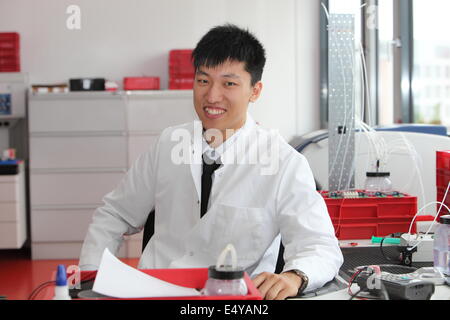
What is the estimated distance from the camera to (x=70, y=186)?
4734mm

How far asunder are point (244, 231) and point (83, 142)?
3272 millimetres

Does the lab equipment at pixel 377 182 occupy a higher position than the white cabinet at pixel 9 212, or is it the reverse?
the lab equipment at pixel 377 182

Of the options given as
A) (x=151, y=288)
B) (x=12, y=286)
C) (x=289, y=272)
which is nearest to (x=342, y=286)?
(x=289, y=272)

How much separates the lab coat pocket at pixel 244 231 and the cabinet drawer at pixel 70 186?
3.16m

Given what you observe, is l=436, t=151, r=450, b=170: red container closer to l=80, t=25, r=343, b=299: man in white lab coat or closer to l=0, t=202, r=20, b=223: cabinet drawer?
l=80, t=25, r=343, b=299: man in white lab coat

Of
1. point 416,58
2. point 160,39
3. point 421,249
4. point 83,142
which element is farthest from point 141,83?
point 421,249

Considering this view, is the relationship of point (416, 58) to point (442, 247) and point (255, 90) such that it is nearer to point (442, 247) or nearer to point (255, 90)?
point (255, 90)

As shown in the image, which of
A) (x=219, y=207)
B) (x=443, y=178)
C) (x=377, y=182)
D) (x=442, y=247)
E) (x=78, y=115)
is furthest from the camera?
(x=78, y=115)

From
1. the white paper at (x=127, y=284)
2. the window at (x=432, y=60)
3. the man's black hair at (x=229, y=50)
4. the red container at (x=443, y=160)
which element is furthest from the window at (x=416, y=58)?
the white paper at (x=127, y=284)

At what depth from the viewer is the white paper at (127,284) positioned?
1.08 metres

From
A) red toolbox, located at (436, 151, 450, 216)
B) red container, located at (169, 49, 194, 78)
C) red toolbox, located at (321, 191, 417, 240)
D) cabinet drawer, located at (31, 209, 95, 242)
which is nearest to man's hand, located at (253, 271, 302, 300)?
red toolbox, located at (321, 191, 417, 240)
